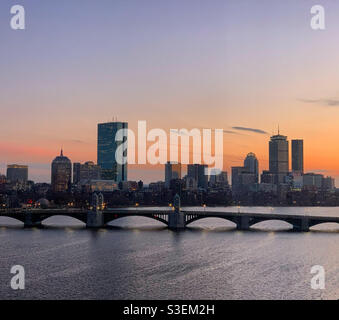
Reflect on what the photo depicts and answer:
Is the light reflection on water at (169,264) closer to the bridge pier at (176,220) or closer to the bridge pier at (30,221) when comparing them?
the bridge pier at (176,220)

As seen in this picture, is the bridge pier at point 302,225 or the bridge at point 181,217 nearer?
the bridge pier at point 302,225

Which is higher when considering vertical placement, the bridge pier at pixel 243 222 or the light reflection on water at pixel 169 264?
the bridge pier at pixel 243 222

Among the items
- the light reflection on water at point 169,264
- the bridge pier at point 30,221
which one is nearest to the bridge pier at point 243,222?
the light reflection on water at point 169,264

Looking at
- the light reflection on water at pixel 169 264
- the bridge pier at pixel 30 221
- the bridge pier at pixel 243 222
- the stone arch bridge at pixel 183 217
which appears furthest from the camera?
the bridge pier at pixel 30 221

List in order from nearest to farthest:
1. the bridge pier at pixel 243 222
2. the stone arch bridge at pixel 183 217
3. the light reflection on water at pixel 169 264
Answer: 1. the light reflection on water at pixel 169 264
2. the stone arch bridge at pixel 183 217
3. the bridge pier at pixel 243 222

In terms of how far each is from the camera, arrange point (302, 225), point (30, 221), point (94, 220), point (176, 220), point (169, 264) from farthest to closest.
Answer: point (30, 221), point (94, 220), point (176, 220), point (302, 225), point (169, 264)

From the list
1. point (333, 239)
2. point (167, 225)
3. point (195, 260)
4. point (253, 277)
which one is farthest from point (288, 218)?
point (253, 277)

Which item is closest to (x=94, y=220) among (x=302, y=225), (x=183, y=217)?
(x=183, y=217)

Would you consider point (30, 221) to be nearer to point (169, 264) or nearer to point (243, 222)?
point (243, 222)
